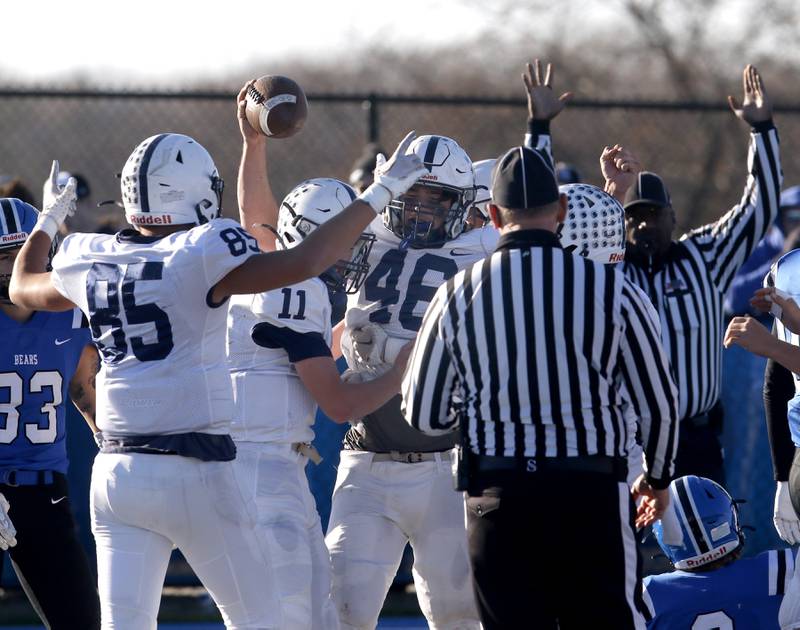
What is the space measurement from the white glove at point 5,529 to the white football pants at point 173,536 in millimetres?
836

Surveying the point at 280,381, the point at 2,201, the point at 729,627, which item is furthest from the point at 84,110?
the point at 729,627

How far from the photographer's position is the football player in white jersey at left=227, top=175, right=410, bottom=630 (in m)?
4.56

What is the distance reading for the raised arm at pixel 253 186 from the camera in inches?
206

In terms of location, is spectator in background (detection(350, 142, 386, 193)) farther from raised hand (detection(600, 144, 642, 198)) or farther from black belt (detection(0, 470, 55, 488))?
black belt (detection(0, 470, 55, 488))

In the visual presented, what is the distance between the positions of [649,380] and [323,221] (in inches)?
52.4

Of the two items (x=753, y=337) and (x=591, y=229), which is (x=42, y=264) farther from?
(x=753, y=337)

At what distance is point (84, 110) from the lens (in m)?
11.9

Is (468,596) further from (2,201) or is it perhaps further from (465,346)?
(2,201)

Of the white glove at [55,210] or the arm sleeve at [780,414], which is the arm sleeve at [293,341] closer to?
the white glove at [55,210]

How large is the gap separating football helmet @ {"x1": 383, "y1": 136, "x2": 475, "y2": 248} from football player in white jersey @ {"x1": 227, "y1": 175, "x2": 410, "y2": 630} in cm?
18

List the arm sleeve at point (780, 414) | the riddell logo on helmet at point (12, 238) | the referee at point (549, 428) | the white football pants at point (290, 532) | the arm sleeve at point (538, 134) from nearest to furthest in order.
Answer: the referee at point (549, 428), the white football pants at point (290, 532), the riddell logo on helmet at point (12, 238), the arm sleeve at point (780, 414), the arm sleeve at point (538, 134)

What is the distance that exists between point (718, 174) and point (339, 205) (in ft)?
38.8

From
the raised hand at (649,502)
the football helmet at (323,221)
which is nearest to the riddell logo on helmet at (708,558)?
the raised hand at (649,502)

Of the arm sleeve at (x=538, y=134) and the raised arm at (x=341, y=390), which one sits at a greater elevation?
the arm sleeve at (x=538, y=134)
